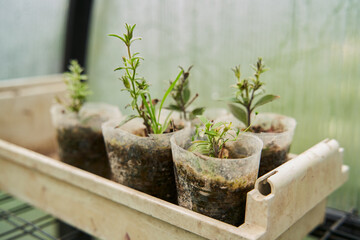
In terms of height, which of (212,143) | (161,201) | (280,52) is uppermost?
(280,52)

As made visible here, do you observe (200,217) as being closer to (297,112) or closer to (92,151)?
(92,151)

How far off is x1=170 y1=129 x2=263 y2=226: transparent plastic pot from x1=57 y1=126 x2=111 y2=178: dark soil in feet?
1.11

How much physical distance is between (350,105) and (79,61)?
1.04 meters

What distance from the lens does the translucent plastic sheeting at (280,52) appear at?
940 millimetres

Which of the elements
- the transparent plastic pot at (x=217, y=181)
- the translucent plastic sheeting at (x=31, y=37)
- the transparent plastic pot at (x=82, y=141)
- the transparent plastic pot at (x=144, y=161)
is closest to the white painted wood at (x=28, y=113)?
the translucent plastic sheeting at (x=31, y=37)

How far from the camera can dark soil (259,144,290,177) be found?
0.76 metres

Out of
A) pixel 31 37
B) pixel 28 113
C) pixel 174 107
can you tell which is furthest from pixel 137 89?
pixel 31 37

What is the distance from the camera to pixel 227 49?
44.9 inches

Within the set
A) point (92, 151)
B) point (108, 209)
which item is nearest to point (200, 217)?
point (108, 209)

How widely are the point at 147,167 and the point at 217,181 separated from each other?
18 cm

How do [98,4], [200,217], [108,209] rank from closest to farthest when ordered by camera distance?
[200,217] < [108,209] < [98,4]

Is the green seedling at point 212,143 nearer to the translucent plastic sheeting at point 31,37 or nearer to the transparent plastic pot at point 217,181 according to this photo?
the transparent plastic pot at point 217,181

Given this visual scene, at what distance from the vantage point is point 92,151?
958 mm

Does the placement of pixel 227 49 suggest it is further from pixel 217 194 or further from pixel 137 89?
pixel 217 194
